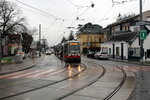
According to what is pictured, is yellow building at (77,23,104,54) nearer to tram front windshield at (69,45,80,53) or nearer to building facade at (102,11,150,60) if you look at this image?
building facade at (102,11,150,60)

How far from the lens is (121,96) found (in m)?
7.89

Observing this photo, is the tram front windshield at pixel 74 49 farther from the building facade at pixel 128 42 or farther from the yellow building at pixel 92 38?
the yellow building at pixel 92 38

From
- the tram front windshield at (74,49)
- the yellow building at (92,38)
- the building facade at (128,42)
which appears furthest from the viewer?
the yellow building at (92,38)

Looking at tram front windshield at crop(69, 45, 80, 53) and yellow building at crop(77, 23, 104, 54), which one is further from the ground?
yellow building at crop(77, 23, 104, 54)

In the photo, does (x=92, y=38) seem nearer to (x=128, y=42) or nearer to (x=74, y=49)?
(x=128, y=42)

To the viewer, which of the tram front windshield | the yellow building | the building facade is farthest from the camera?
the yellow building

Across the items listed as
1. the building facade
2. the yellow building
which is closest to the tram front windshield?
the building facade

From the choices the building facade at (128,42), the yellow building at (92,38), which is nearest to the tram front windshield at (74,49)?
the building facade at (128,42)

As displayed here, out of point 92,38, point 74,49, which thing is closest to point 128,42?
point 74,49

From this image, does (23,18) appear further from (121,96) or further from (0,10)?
(121,96)

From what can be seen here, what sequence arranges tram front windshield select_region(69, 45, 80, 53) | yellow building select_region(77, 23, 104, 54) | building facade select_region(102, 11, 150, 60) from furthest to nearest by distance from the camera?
yellow building select_region(77, 23, 104, 54) → building facade select_region(102, 11, 150, 60) → tram front windshield select_region(69, 45, 80, 53)

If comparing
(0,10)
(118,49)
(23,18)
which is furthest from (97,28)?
(0,10)

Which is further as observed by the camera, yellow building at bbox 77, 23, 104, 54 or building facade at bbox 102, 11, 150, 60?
yellow building at bbox 77, 23, 104, 54

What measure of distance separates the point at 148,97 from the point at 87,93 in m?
2.55
